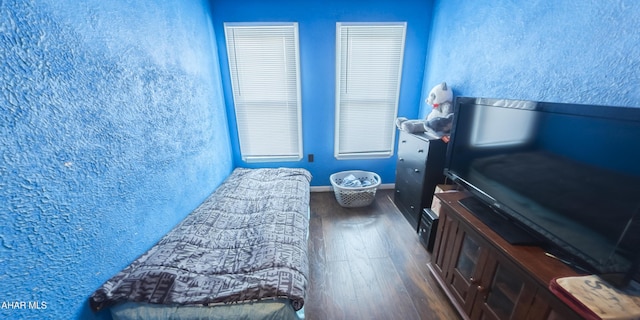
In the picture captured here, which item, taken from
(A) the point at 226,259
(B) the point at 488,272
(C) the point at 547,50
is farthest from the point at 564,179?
(A) the point at 226,259

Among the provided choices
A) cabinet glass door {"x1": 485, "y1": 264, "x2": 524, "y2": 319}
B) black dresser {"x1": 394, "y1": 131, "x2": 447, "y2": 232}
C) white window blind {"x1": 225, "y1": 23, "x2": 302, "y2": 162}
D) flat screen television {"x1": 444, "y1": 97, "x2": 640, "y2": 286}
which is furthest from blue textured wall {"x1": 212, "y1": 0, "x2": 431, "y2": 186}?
cabinet glass door {"x1": 485, "y1": 264, "x2": 524, "y2": 319}

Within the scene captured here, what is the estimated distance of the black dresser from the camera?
5.92ft

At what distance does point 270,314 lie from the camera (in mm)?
951

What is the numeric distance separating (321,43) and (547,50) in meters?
1.82

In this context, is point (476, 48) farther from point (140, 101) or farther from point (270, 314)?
point (140, 101)

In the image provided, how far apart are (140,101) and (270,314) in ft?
4.47

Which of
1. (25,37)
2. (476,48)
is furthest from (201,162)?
(476,48)

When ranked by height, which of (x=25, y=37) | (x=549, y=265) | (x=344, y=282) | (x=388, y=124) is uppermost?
(x=25, y=37)

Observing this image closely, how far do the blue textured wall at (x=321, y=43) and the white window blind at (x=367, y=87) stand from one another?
0.08 meters

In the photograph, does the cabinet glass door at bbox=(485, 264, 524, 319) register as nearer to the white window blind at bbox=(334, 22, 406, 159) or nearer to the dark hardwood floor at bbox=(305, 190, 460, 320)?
the dark hardwood floor at bbox=(305, 190, 460, 320)

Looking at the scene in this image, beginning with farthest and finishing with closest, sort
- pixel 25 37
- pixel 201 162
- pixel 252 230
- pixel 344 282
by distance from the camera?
pixel 201 162, pixel 344 282, pixel 252 230, pixel 25 37

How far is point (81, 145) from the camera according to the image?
2.98 ft

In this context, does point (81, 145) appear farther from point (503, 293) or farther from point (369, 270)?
point (503, 293)

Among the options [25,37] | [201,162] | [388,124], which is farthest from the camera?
[388,124]
